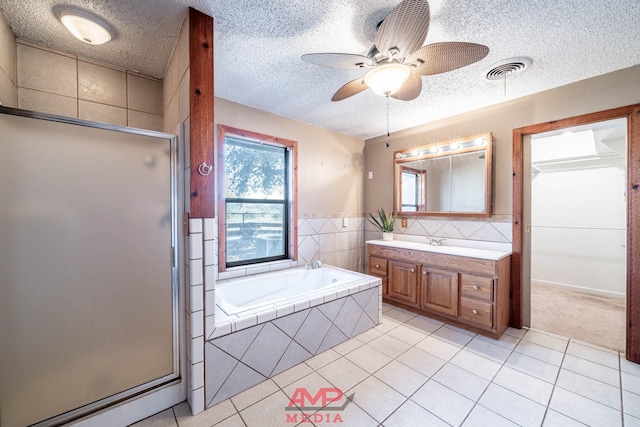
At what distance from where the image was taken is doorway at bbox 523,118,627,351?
2904 millimetres

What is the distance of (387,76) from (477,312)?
2.27 meters

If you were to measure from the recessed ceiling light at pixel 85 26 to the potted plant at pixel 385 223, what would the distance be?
3212 millimetres

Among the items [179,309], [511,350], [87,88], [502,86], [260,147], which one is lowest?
[511,350]

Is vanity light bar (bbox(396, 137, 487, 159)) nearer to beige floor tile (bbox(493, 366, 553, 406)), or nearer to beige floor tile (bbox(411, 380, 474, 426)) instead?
beige floor tile (bbox(493, 366, 553, 406))

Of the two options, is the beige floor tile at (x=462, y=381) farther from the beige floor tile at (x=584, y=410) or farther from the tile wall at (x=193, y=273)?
the tile wall at (x=193, y=273)

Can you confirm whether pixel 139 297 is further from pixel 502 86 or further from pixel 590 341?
pixel 590 341

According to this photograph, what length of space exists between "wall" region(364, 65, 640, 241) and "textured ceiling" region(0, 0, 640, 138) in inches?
4.9

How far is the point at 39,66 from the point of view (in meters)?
1.64

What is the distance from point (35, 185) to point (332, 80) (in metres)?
2.02

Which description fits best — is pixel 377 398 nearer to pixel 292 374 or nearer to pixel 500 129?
pixel 292 374

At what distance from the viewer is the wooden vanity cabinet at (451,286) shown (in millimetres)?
2266

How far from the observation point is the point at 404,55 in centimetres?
136

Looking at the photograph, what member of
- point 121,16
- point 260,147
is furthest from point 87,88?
point 260,147

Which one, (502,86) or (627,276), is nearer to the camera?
(627,276)
